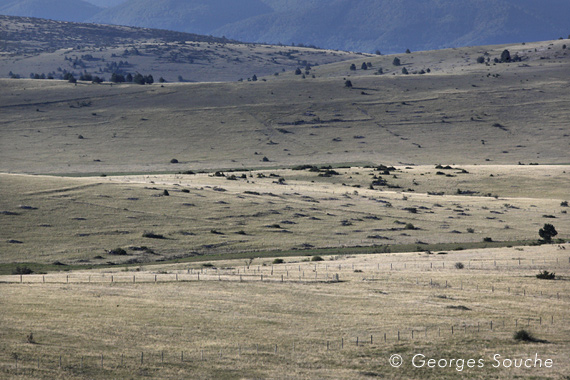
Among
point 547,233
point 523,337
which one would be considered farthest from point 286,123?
point 523,337

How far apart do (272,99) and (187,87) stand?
2177cm

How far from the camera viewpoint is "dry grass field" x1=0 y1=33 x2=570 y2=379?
25969 millimetres

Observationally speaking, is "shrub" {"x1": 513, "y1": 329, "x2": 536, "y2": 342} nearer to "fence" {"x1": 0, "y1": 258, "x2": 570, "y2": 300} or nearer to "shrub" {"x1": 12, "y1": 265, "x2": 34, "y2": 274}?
"fence" {"x1": 0, "y1": 258, "x2": 570, "y2": 300}

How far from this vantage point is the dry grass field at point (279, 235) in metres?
26.0

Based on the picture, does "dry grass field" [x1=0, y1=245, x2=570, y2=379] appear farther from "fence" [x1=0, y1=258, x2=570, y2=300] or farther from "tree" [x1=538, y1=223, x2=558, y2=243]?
"tree" [x1=538, y1=223, x2=558, y2=243]

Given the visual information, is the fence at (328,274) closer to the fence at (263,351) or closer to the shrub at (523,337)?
the fence at (263,351)

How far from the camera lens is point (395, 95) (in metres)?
153

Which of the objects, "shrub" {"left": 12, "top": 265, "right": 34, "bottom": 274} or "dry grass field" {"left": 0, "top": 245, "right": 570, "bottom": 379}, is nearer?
"dry grass field" {"left": 0, "top": 245, "right": 570, "bottom": 379}

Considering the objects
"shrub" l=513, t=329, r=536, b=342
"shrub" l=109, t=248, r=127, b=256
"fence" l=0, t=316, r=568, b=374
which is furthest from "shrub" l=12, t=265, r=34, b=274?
"shrub" l=513, t=329, r=536, b=342

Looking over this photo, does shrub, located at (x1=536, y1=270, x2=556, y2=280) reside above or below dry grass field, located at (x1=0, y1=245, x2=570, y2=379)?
above

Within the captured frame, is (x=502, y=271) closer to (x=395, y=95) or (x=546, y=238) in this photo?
(x=546, y=238)

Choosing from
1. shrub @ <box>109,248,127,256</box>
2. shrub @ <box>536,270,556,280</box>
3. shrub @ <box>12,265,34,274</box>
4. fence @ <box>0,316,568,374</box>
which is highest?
shrub @ <box>109,248,127,256</box>

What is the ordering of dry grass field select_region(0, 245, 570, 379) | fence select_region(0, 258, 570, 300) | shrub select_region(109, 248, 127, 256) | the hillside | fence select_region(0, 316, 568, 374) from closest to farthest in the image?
fence select_region(0, 316, 568, 374), dry grass field select_region(0, 245, 570, 379), fence select_region(0, 258, 570, 300), shrub select_region(109, 248, 127, 256), the hillside

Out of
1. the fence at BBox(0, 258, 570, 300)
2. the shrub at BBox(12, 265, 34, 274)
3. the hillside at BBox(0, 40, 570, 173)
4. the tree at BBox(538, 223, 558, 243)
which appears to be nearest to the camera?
the fence at BBox(0, 258, 570, 300)
